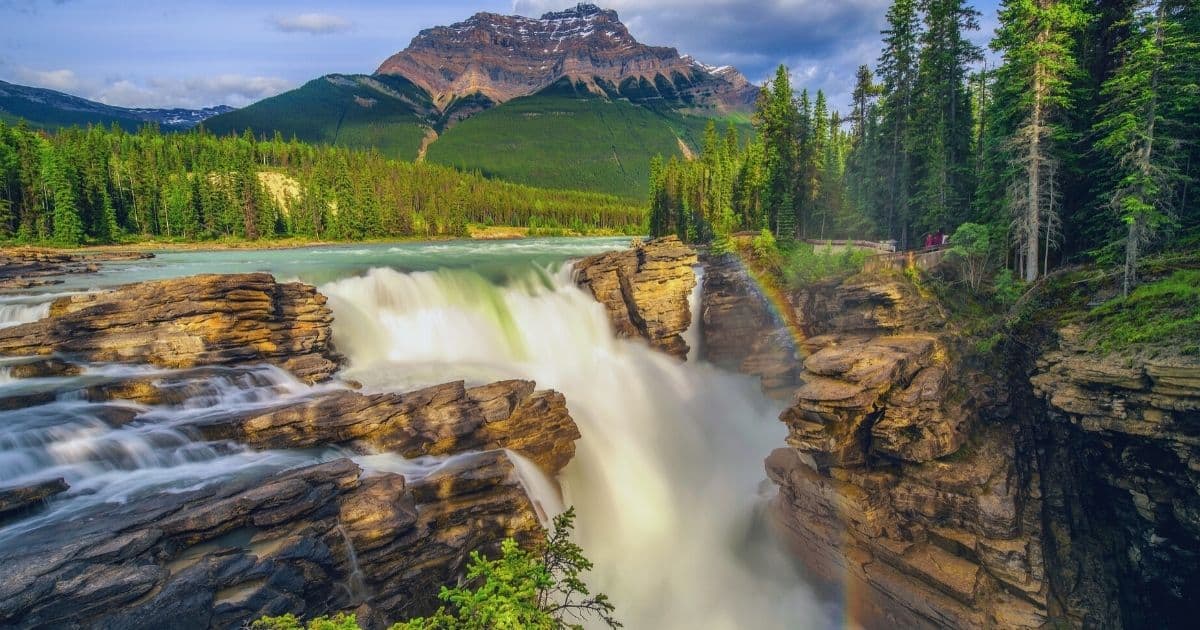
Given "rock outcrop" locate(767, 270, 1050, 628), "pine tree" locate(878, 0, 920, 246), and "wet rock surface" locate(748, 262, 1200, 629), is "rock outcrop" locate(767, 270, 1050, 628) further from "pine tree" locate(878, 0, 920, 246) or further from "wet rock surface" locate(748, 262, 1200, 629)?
"pine tree" locate(878, 0, 920, 246)

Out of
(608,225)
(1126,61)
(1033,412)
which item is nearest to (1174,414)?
(1033,412)

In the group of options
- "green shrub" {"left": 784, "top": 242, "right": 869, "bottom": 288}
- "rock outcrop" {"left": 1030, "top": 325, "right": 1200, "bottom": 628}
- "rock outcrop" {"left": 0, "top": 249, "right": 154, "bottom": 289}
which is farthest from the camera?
"rock outcrop" {"left": 0, "top": 249, "right": 154, "bottom": 289}

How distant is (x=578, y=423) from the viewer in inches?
892

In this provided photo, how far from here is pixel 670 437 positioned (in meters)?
25.6

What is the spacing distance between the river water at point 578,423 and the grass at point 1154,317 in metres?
12.0

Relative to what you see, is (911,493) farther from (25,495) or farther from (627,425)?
(25,495)

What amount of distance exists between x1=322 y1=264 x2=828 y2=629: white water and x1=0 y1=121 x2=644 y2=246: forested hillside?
210 ft

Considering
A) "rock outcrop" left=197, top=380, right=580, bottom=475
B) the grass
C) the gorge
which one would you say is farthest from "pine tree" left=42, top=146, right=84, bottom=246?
the grass

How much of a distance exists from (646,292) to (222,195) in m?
81.0

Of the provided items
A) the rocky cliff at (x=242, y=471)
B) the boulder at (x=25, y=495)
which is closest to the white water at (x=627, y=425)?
the rocky cliff at (x=242, y=471)

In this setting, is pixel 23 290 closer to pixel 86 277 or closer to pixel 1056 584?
pixel 86 277

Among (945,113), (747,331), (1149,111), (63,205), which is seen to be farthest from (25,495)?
(63,205)

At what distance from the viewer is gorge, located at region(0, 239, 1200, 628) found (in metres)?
10.7

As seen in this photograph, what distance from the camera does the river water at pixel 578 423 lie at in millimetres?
13547
